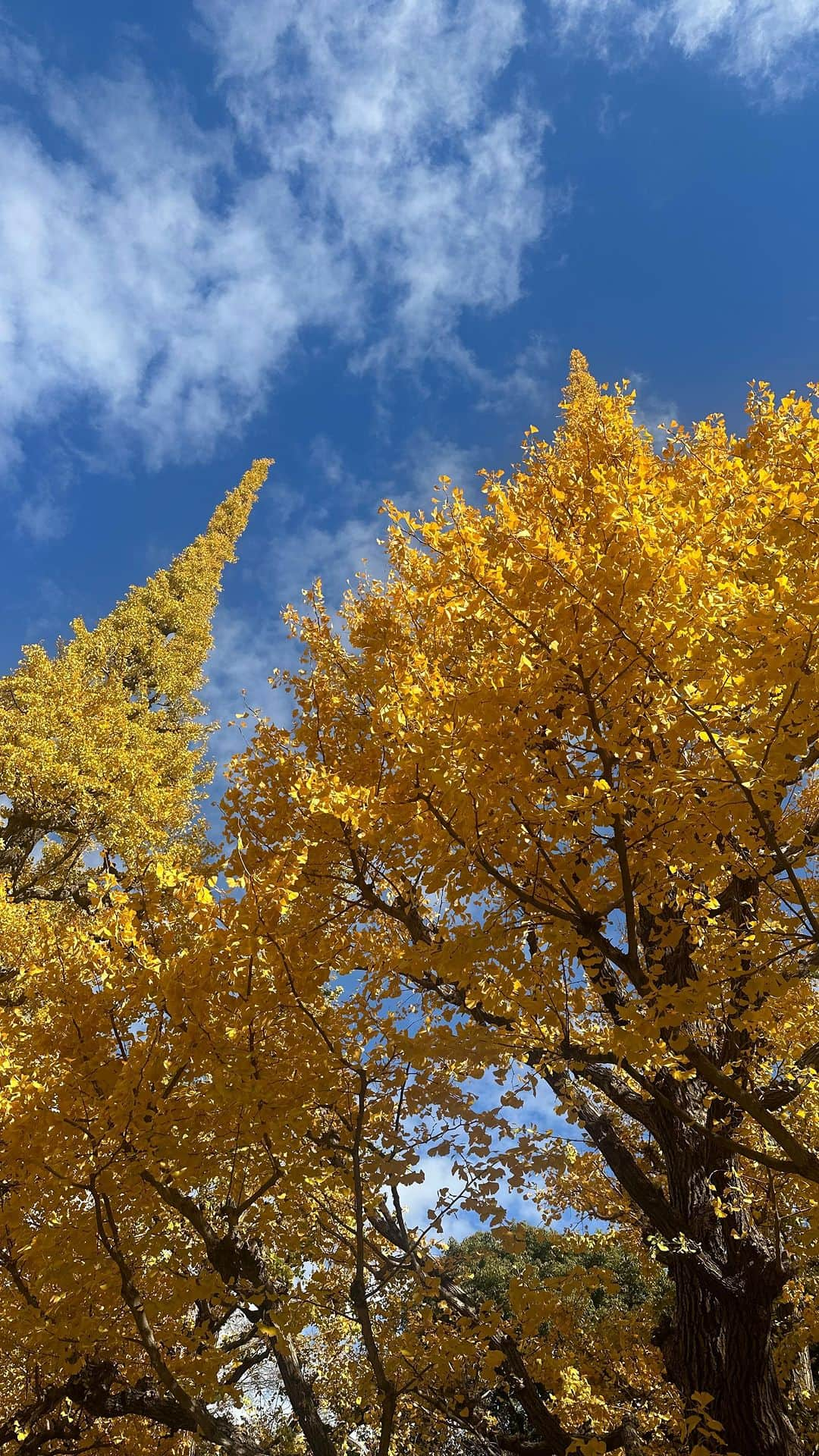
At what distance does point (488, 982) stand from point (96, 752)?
330 inches

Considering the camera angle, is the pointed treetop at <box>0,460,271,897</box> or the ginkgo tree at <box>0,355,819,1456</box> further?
the pointed treetop at <box>0,460,271,897</box>

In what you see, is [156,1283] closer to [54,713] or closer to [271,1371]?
[271,1371]

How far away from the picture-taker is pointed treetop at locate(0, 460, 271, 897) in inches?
400

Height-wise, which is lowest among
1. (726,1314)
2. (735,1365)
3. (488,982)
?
(735,1365)

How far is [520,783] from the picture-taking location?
2982 mm

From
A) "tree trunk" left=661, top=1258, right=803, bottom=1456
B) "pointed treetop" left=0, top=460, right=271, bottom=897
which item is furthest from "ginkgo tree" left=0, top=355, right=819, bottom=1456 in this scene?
"pointed treetop" left=0, top=460, right=271, bottom=897

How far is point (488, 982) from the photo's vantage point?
3.63m

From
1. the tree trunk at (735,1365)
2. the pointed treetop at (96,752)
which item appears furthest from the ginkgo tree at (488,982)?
the pointed treetop at (96,752)

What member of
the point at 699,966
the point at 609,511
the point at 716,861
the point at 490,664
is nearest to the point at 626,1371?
the point at 699,966

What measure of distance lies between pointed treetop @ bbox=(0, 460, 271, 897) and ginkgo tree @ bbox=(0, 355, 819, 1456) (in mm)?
5300

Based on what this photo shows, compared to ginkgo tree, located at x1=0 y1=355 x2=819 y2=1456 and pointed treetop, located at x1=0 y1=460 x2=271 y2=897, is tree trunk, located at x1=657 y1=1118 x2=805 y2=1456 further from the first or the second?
pointed treetop, located at x1=0 y1=460 x2=271 y2=897

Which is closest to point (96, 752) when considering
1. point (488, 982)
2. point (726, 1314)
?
point (488, 982)

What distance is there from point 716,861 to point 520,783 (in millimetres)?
799

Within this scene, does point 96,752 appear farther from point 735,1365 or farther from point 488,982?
point 735,1365
